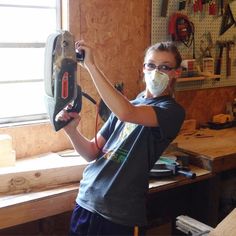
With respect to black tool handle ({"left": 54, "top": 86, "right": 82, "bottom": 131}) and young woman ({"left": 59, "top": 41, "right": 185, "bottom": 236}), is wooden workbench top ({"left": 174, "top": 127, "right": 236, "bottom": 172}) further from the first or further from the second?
black tool handle ({"left": 54, "top": 86, "right": 82, "bottom": 131})

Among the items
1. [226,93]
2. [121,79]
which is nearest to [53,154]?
[121,79]


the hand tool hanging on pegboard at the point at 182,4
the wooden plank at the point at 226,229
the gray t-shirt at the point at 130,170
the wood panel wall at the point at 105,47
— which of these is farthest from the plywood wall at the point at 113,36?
the wooden plank at the point at 226,229

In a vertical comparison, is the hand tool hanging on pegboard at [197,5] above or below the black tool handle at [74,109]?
above

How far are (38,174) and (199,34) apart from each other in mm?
1675

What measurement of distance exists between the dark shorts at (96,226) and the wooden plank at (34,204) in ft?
0.63

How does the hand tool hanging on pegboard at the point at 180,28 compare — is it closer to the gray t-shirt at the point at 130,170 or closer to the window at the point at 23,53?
the window at the point at 23,53

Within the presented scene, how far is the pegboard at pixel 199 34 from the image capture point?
2619 mm

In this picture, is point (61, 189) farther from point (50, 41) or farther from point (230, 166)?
point (230, 166)

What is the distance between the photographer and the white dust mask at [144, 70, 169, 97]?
1538 millimetres

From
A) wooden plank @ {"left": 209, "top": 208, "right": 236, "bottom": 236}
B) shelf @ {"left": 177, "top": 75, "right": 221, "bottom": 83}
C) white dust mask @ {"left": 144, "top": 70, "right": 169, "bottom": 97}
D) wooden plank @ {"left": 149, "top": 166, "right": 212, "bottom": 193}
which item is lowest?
wooden plank @ {"left": 209, "top": 208, "right": 236, "bottom": 236}

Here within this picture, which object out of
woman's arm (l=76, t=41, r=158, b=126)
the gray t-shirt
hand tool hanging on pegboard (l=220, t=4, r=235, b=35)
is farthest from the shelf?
woman's arm (l=76, t=41, r=158, b=126)

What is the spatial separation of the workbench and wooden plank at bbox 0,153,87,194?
38 mm

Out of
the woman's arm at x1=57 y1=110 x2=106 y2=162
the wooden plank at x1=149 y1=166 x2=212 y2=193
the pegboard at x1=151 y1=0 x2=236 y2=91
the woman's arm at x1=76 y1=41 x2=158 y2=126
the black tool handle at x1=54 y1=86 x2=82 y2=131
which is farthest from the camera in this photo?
the pegboard at x1=151 y1=0 x2=236 y2=91

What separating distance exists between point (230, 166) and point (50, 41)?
1.45 metres
